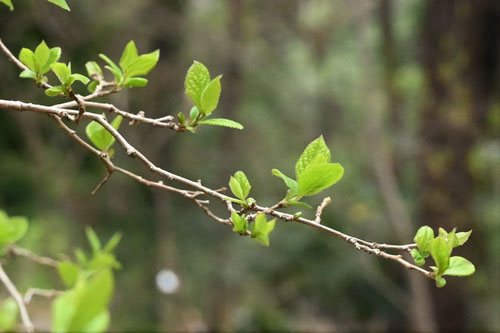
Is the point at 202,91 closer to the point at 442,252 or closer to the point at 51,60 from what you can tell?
the point at 51,60

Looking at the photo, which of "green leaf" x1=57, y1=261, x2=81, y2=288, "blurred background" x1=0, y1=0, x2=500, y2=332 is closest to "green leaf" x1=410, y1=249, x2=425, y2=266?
"green leaf" x1=57, y1=261, x2=81, y2=288

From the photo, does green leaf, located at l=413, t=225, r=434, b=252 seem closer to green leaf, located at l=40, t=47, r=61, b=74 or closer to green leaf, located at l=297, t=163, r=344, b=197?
green leaf, located at l=297, t=163, r=344, b=197

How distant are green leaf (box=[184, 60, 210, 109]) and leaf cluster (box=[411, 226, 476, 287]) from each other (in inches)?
10.4

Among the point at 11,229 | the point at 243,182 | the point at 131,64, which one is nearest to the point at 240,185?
the point at 243,182

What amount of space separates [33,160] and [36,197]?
0.81 feet

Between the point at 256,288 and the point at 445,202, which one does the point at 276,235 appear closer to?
the point at 256,288

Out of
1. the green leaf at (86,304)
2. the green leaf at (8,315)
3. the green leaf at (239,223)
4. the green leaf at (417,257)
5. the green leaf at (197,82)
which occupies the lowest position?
the green leaf at (86,304)

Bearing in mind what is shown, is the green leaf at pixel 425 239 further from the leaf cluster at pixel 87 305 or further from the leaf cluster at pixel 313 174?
the leaf cluster at pixel 87 305

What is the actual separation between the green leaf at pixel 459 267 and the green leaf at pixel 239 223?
0.65ft

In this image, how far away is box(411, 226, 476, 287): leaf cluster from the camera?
0.51 m

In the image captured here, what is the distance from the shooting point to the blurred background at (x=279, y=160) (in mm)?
3189

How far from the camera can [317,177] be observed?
0.53 meters

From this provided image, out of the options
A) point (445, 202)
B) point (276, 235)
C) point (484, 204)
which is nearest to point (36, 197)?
point (276, 235)

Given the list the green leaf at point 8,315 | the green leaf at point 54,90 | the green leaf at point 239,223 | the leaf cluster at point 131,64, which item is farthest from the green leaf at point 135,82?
the green leaf at point 8,315
